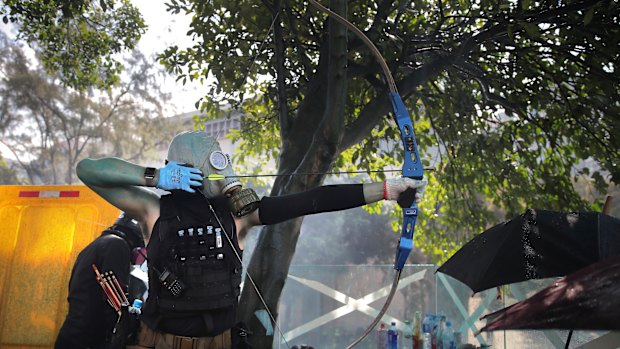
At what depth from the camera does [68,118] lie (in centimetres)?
2191

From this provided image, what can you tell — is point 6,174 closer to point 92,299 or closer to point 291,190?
point 291,190

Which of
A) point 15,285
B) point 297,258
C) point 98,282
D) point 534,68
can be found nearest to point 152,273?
point 98,282

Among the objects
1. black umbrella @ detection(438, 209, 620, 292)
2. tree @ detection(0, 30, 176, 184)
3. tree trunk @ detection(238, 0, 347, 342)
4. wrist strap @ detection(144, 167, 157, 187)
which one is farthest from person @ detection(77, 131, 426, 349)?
tree @ detection(0, 30, 176, 184)

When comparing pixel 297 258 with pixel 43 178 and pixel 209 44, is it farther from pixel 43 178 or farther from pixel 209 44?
pixel 209 44

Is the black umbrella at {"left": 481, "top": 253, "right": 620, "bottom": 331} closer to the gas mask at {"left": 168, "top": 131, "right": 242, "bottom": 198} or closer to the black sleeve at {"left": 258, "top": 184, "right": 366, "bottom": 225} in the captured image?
the black sleeve at {"left": 258, "top": 184, "right": 366, "bottom": 225}

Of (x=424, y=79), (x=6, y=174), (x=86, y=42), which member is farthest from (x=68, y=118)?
(x=424, y=79)

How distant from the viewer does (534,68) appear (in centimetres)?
598

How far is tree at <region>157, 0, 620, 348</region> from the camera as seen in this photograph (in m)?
4.95

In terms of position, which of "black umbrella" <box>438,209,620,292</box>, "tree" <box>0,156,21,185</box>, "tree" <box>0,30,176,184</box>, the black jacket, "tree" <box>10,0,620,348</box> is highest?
"tree" <box>0,30,176,184</box>

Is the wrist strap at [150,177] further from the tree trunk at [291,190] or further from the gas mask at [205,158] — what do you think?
the tree trunk at [291,190]

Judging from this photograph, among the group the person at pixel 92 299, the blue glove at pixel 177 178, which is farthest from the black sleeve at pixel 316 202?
the person at pixel 92 299

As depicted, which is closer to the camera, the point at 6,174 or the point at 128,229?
the point at 128,229

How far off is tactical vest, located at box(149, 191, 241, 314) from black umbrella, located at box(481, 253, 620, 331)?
1.46 m

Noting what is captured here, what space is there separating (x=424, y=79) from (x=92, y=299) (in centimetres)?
355
